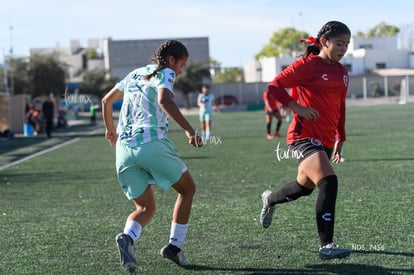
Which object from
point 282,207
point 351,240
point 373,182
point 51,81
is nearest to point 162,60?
point 351,240

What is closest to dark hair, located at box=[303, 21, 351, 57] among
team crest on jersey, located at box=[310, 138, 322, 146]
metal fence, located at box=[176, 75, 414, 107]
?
team crest on jersey, located at box=[310, 138, 322, 146]

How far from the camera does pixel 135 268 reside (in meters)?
5.93

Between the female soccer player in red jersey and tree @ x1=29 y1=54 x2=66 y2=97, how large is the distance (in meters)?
54.3

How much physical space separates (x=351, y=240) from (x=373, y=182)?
4963 millimetres

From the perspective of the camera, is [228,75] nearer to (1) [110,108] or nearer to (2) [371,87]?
(2) [371,87]

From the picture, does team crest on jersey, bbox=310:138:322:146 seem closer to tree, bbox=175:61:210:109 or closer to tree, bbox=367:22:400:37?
tree, bbox=175:61:210:109

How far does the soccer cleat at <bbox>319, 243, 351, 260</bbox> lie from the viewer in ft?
21.2

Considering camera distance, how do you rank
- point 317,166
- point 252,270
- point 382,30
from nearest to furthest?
1. point 252,270
2. point 317,166
3. point 382,30

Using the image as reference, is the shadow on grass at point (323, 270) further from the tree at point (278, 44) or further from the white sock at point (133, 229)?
the tree at point (278, 44)

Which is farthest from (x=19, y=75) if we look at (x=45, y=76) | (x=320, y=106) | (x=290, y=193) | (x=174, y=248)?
(x=174, y=248)

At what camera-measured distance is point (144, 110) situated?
6129 millimetres

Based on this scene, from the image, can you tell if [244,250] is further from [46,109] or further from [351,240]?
[46,109]

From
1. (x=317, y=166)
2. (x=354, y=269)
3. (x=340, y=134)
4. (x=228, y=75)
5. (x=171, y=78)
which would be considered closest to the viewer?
(x=171, y=78)

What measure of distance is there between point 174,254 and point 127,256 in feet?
2.06
